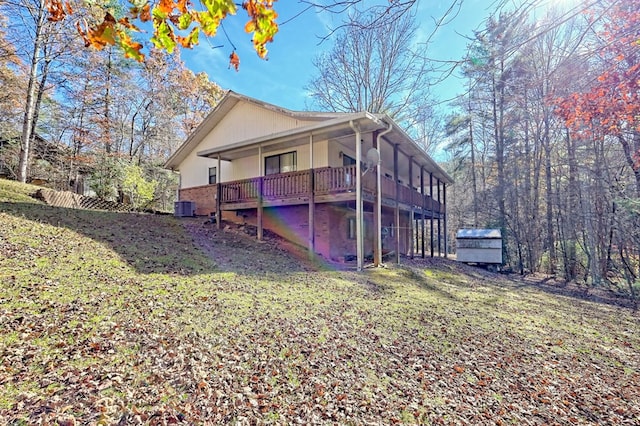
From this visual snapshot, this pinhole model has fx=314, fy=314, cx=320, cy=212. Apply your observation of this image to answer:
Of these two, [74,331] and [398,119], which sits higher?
[398,119]

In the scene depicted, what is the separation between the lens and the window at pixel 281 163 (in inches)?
529

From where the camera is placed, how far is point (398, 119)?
22203mm

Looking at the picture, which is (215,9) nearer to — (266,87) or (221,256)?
(221,256)

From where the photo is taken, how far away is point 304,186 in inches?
445

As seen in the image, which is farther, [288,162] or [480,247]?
[480,247]

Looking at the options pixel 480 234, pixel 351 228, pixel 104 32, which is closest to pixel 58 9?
pixel 104 32

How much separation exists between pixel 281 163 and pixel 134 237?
21.5 ft

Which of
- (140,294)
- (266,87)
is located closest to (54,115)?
(266,87)

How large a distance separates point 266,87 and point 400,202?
37.4ft

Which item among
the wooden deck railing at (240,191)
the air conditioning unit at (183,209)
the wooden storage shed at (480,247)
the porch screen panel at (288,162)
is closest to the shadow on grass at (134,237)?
the wooden deck railing at (240,191)

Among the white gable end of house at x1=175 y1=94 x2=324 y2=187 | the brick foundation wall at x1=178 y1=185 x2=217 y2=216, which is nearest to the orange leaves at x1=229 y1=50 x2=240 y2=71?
the white gable end of house at x1=175 y1=94 x2=324 y2=187

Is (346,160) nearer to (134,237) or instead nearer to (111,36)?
(134,237)

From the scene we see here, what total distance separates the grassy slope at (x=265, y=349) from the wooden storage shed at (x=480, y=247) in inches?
351

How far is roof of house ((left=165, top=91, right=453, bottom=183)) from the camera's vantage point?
1016 cm
